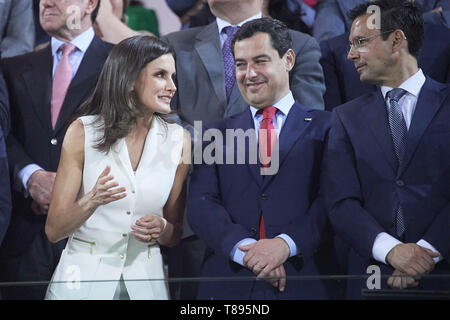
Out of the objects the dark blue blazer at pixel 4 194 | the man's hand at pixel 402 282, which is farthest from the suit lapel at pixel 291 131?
the dark blue blazer at pixel 4 194

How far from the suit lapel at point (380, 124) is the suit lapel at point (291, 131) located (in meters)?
0.20

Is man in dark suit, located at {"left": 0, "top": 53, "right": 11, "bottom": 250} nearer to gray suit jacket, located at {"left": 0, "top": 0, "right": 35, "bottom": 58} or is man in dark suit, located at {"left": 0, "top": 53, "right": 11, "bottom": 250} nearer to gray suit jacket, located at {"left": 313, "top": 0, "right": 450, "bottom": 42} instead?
gray suit jacket, located at {"left": 0, "top": 0, "right": 35, "bottom": 58}

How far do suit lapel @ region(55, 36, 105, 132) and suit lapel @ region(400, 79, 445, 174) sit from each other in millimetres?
1140

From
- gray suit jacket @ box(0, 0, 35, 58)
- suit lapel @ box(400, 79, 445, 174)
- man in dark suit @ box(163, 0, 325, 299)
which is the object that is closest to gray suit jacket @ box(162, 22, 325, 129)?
man in dark suit @ box(163, 0, 325, 299)

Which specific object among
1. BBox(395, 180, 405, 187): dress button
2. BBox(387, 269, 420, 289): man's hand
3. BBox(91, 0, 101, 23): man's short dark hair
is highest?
BBox(91, 0, 101, 23): man's short dark hair

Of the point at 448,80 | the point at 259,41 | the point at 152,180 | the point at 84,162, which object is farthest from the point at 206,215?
the point at 448,80

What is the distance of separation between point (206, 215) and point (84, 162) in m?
0.45

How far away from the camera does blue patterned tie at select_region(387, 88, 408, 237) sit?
2291mm

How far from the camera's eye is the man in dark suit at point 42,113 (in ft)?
8.50

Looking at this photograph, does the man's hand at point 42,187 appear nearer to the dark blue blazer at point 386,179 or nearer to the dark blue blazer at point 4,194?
the dark blue blazer at point 4,194

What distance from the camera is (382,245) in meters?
2.22

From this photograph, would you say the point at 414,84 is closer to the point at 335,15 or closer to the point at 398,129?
the point at 398,129

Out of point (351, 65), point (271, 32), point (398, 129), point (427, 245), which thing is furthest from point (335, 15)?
point (427, 245)
